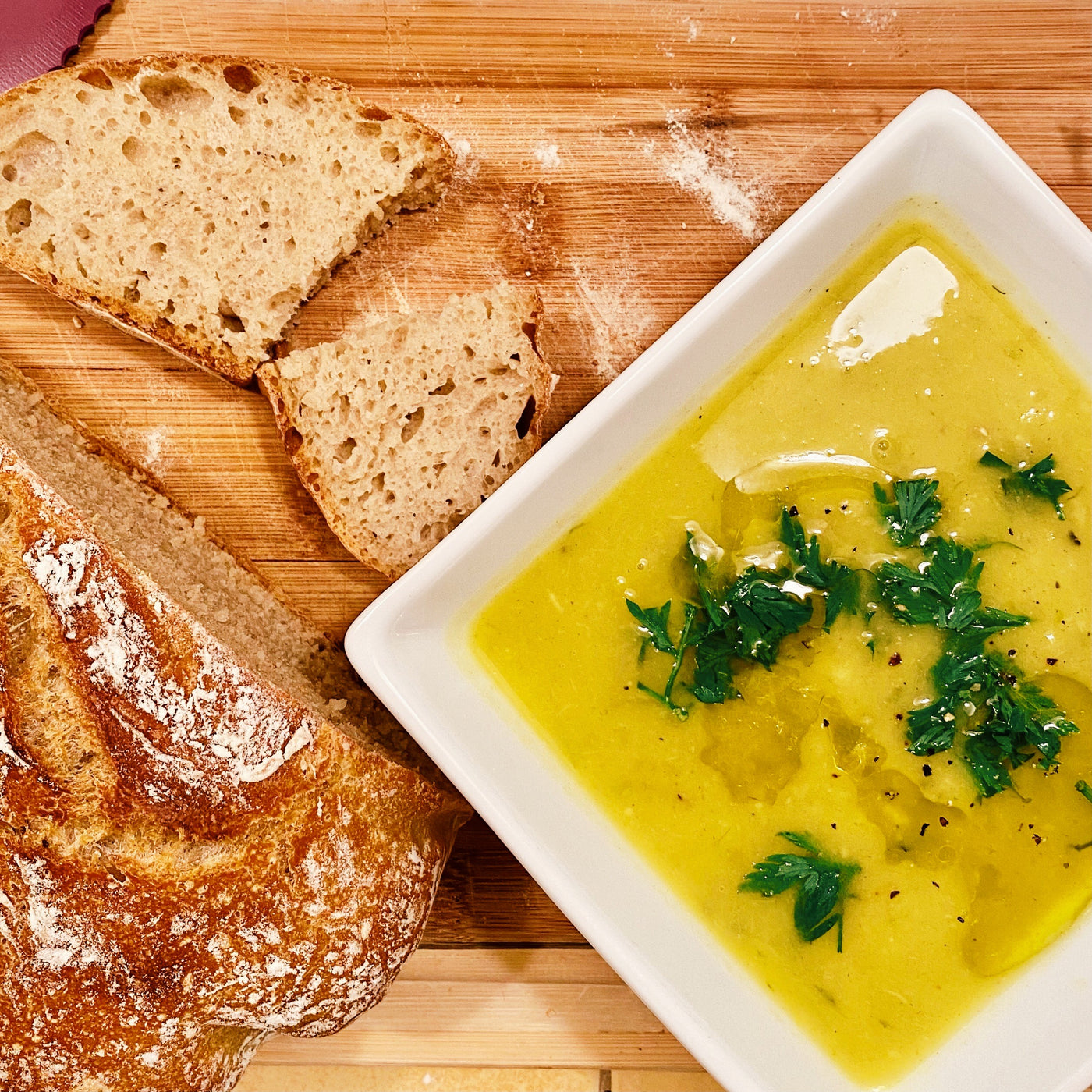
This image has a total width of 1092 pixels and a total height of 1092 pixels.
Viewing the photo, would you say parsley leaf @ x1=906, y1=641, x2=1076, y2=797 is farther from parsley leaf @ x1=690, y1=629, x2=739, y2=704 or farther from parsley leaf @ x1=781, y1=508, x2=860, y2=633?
parsley leaf @ x1=690, y1=629, x2=739, y2=704

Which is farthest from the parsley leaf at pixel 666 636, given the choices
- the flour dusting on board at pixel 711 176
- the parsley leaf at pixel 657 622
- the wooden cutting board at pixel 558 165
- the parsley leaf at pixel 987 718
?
the flour dusting on board at pixel 711 176

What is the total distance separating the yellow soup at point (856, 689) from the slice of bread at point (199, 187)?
3.14 ft

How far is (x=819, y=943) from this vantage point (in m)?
2.11

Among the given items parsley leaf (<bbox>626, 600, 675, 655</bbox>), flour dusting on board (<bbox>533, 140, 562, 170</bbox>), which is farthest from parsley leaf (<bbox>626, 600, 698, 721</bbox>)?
flour dusting on board (<bbox>533, 140, 562, 170</bbox>)

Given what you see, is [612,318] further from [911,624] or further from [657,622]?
[911,624]

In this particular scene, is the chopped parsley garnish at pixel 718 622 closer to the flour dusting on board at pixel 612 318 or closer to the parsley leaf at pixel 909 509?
the parsley leaf at pixel 909 509

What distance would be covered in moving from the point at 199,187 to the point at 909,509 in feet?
5.77

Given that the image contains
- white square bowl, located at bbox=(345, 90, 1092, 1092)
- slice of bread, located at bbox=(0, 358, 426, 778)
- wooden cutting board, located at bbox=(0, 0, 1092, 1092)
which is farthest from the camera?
wooden cutting board, located at bbox=(0, 0, 1092, 1092)

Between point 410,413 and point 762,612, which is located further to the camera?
point 410,413

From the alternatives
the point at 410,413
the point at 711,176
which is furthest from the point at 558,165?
the point at 410,413

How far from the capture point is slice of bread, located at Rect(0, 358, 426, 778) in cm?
228

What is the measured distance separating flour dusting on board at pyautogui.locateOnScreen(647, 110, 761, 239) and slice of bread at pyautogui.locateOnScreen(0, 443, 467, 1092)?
1522 mm

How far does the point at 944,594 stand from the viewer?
2.04 metres

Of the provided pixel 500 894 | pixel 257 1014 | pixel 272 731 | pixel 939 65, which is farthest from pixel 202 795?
pixel 939 65
